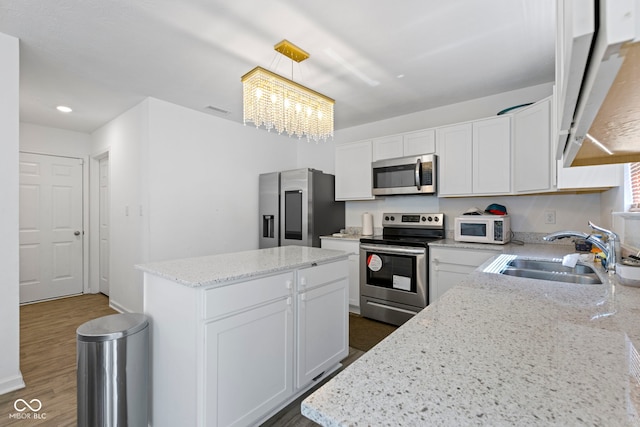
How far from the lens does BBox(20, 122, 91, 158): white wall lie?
13.4 ft

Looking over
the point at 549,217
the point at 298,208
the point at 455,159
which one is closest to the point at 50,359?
the point at 298,208

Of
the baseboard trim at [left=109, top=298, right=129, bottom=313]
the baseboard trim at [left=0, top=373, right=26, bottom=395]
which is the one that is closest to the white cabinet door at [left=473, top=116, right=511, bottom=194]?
the baseboard trim at [left=0, top=373, right=26, bottom=395]

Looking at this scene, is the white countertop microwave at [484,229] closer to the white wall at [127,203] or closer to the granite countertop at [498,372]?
the granite countertop at [498,372]

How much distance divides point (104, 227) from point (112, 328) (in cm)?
370

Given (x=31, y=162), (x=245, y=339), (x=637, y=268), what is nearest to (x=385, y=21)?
(x=637, y=268)

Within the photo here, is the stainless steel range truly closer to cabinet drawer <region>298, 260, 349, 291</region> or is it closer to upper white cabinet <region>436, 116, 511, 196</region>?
upper white cabinet <region>436, 116, 511, 196</region>

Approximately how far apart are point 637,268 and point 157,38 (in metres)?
2.99

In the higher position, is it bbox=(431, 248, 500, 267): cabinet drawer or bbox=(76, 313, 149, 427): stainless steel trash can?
bbox=(431, 248, 500, 267): cabinet drawer

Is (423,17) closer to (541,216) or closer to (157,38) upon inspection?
(157,38)

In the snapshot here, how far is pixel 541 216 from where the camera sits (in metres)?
2.92

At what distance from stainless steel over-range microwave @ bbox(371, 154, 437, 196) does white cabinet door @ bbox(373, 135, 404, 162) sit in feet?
0.30

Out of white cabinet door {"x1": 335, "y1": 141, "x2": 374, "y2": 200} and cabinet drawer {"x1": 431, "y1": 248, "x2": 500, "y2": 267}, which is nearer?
cabinet drawer {"x1": 431, "y1": 248, "x2": 500, "y2": 267}

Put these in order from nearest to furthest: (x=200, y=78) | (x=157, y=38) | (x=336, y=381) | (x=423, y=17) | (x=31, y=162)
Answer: (x=336, y=381) < (x=423, y=17) < (x=157, y=38) < (x=200, y=78) < (x=31, y=162)

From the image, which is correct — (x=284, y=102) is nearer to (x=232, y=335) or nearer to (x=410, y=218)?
(x=232, y=335)
